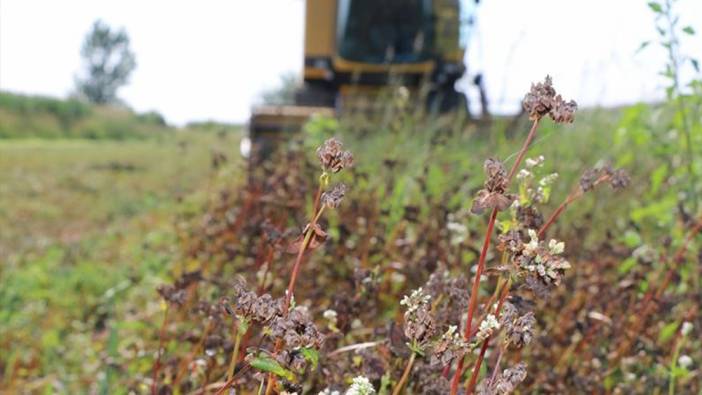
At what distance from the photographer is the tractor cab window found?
1106 cm

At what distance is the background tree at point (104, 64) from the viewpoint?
235 ft

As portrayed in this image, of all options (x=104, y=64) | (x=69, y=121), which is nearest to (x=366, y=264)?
(x=69, y=121)

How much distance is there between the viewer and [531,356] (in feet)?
8.18

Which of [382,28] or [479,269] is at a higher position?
[382,28]

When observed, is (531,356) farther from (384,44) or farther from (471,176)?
(384,44)

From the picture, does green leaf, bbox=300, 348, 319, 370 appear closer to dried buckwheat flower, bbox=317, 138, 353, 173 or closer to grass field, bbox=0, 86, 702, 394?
grass field, bbox=0, 86, 702, 394

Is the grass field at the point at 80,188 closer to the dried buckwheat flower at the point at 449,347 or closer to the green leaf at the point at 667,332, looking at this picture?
the green leaf at the point at 667,332

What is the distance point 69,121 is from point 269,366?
98.2 ft

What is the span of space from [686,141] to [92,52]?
7420 cm

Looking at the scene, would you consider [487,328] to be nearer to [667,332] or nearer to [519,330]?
[519,330]

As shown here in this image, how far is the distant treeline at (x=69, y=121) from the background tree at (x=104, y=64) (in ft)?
135

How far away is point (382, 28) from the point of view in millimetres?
11281

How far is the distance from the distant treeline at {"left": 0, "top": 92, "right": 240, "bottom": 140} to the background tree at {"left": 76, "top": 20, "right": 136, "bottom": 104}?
41.0 m

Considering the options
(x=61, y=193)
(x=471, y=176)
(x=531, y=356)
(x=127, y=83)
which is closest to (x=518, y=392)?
(x=531, y=356)
